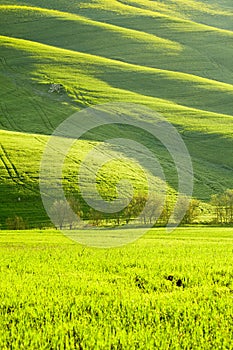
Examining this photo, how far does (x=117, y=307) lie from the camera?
11031 millimetres

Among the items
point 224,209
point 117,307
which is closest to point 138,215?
point 224,209

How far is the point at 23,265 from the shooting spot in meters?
18.0

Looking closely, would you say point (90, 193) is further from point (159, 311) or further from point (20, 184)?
point (159, 311)

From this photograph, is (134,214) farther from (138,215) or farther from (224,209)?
(224,209)

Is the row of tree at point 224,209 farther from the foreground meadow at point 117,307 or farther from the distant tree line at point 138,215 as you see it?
the foreground meadow at point 117,307

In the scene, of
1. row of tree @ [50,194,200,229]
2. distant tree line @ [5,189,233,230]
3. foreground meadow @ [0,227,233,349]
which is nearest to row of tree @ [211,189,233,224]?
distant tree line @ [5,189,233,230]

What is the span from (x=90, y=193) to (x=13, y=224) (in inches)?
1163

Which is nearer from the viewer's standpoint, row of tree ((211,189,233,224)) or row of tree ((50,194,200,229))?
row of tree ((50,194,200,229))

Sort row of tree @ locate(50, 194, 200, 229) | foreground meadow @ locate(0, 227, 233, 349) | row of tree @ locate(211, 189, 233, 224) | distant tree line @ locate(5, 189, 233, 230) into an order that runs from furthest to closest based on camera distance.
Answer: row of tree @ locate(211, 189, 233, 224)
row of tree @ locate(50, 194, 200, 229)
distant tree line @ locate(5, 189, 233, 230)
foreground meadow @ locate(0, 227, 233, 349)

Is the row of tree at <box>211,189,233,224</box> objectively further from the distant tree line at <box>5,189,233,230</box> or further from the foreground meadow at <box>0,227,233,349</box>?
the foreground meadow at <box>0,227,233,349</box>

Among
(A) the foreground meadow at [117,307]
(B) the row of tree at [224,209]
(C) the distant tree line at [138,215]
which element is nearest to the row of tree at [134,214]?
(C) the distant tree line at [138,215]

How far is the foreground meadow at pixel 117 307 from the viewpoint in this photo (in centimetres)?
886

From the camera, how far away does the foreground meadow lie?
886cm

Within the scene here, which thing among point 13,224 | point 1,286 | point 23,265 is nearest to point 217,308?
point 1,286
